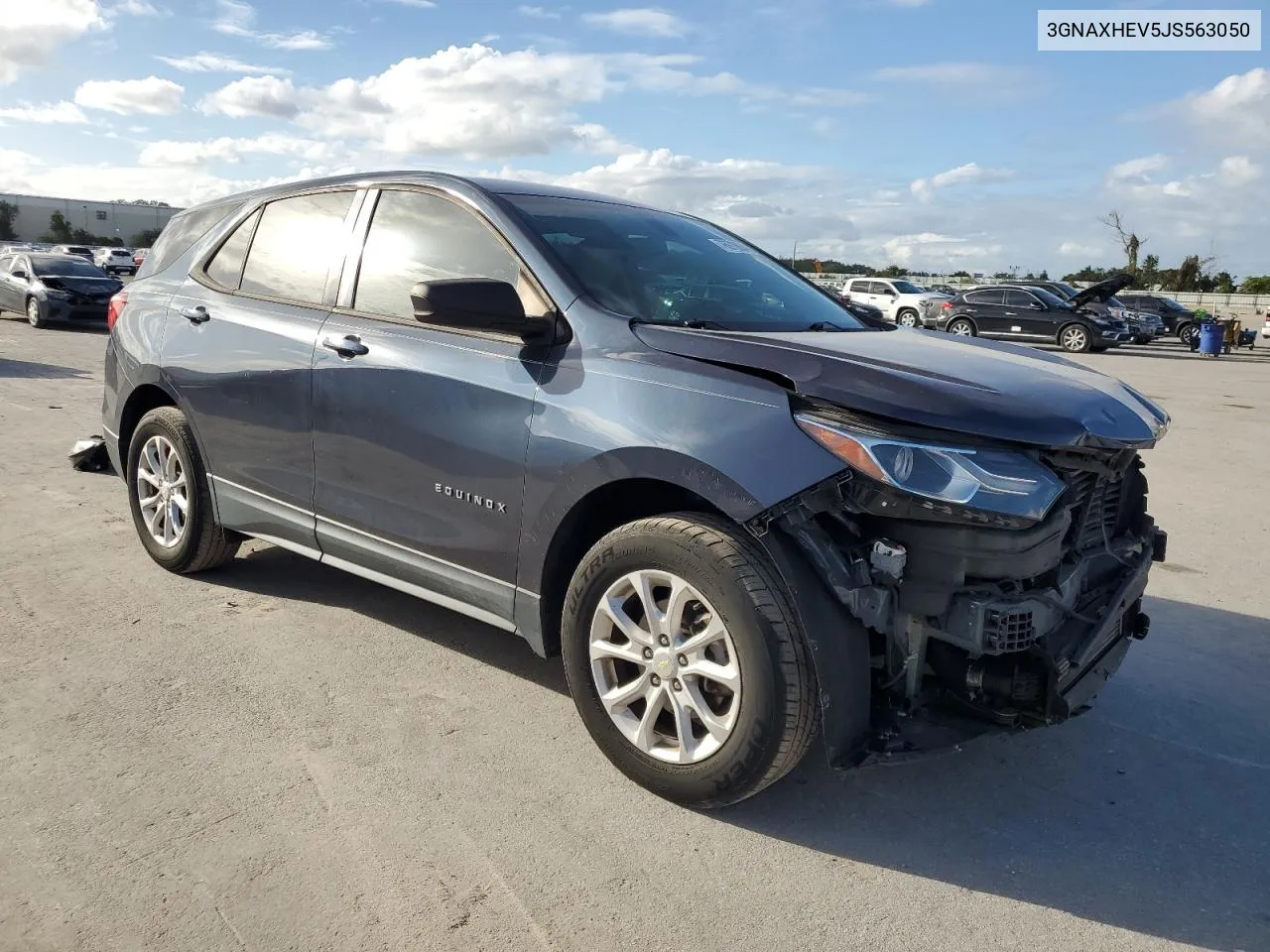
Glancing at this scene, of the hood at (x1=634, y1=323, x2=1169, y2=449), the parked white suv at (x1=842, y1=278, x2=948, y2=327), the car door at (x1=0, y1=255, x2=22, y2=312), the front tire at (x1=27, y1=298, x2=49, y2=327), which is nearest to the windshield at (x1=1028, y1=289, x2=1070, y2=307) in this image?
the parked white suv at (x1=842, y1=278, x2=948, y2=327)

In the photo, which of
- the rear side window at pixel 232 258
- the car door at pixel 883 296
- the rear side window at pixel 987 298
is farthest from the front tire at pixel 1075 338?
the rear side window at pixel 232 258

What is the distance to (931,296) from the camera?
31.2m

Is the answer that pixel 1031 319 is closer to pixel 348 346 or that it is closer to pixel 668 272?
pixel 668 272

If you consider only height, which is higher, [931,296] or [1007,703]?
[931,296]

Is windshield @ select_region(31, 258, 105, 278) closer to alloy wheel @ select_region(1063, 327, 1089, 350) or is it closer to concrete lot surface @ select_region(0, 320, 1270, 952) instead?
concrete lot surface @ select_region(0, 320, 1270, 952)

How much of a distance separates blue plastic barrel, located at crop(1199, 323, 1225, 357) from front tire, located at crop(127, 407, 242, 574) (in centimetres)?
2860

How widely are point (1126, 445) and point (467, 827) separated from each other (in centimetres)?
220

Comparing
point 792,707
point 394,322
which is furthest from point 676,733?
point 394,322

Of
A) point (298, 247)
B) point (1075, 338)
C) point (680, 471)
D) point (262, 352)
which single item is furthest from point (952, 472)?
point (1075, 338)

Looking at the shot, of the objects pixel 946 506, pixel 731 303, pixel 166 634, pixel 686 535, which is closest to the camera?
pixel 946 506

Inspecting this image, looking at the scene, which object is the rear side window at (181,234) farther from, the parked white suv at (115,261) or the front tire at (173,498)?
the parked white suv at (115,261)

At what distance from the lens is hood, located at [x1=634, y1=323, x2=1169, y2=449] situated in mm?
2734

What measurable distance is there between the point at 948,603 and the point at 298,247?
312 centimetres

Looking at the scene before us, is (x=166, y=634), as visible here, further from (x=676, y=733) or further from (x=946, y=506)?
(x=946, y=506)
